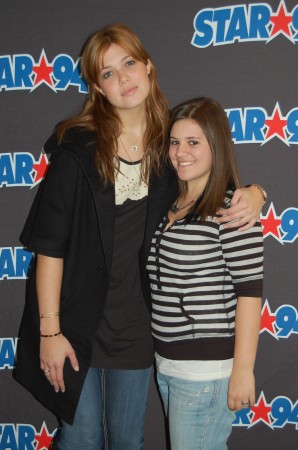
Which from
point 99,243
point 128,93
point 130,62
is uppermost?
point 130,62

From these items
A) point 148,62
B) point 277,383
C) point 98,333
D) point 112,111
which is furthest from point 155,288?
point 277,383

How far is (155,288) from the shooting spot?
1.42 meters

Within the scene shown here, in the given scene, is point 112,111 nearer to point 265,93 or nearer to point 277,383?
point 265,93

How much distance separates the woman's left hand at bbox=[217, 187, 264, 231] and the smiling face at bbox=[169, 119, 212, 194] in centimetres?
15

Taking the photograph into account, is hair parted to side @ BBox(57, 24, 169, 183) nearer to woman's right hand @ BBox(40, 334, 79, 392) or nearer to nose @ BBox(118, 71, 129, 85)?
nose @ BBox(118, 71, 129, 85)

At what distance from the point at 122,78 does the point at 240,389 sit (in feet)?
3.48

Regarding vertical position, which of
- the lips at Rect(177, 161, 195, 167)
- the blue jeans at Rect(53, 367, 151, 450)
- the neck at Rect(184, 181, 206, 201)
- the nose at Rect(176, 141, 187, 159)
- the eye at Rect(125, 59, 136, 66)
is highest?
the eye at Rect(125, 59, 136, 66)

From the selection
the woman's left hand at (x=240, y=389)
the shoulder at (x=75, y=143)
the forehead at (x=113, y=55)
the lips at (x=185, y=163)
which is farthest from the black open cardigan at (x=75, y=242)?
the woman's left hand at (x=240, y=389)

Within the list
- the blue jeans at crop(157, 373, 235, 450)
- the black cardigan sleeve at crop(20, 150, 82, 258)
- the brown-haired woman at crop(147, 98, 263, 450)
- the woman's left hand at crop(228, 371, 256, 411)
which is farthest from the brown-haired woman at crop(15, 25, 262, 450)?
the woman's left hand at crop(228, 371, 256, 411)

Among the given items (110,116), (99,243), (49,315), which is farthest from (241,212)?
(49,315)

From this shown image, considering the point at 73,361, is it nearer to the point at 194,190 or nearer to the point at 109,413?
the point at 109,413

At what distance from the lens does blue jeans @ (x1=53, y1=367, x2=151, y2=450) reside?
153 cm

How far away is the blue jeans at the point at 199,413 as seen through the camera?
4.36 ft

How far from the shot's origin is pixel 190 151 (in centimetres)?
140
